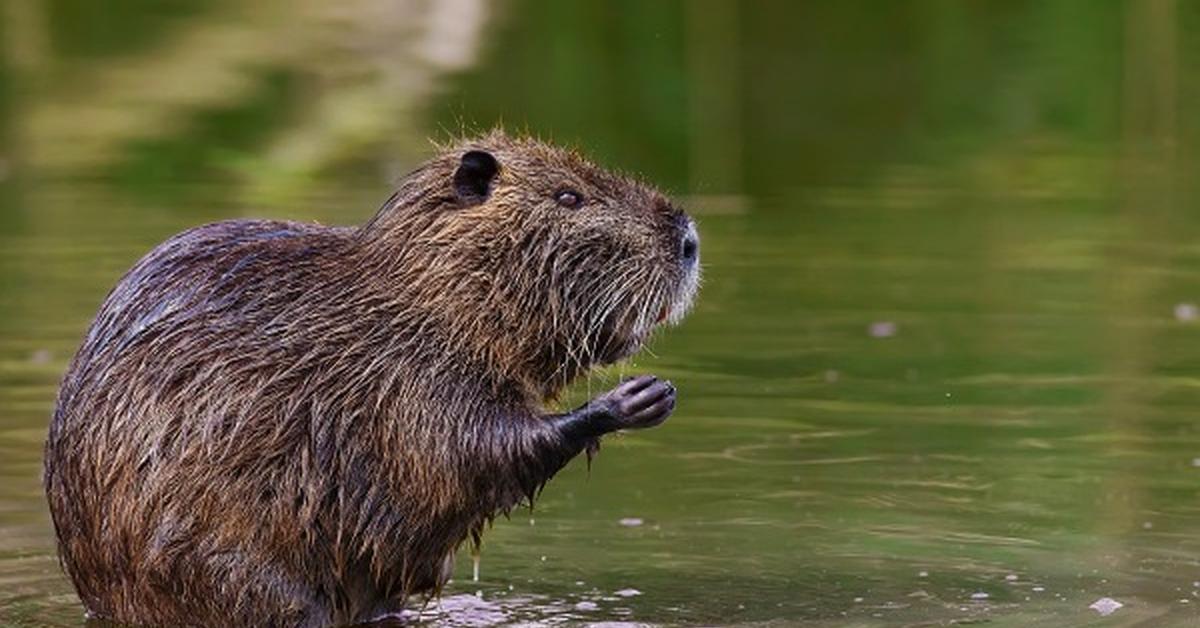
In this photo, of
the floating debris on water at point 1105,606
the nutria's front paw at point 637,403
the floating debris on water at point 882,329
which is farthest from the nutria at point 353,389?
the floating debris on water at point 882,329

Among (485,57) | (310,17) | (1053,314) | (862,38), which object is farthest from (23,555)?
(310,17)

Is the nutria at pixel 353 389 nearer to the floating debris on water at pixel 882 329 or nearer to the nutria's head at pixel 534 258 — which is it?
the nutria's head at pixel 534 258

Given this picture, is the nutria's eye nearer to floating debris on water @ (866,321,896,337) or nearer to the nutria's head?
the nutria's head

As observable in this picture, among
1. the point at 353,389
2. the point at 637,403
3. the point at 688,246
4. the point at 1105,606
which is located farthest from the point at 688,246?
the point at 1105,606

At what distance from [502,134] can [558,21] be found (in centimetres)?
876

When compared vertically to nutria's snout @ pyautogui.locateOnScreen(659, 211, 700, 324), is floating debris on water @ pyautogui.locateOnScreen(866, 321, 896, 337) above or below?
below

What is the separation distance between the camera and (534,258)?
5012 mm

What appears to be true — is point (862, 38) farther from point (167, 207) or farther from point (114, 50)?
point (167, 207)

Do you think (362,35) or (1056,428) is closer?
(1056,428)

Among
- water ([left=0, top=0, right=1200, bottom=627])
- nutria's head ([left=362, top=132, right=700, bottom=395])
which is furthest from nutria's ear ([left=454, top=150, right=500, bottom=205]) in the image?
water ([left=0, top=0, right=1200, bottom=627])

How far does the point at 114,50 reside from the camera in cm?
1342

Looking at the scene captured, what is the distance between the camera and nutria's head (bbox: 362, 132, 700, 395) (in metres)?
4.98

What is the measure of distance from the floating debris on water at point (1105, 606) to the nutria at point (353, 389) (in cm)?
86

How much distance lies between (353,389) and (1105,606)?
1.39 meters
